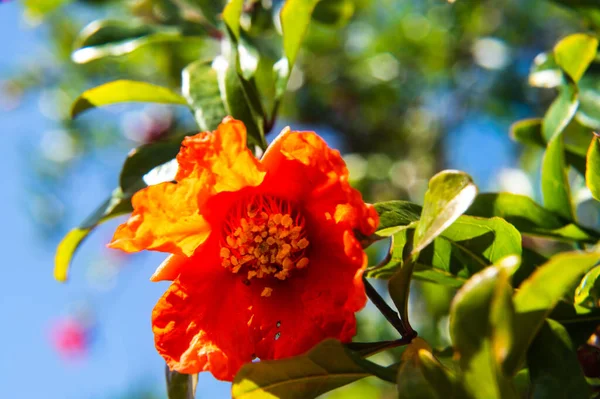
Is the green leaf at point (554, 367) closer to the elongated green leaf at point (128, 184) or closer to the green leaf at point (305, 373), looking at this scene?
the green leaf at point (305, 373)

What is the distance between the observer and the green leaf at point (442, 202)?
89 cm

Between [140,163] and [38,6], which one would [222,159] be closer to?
[140,163]

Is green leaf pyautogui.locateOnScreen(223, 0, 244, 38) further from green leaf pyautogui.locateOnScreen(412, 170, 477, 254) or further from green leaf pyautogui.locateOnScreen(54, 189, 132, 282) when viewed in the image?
green leaf pyautogui.locateOnScreen(412, 170, 477, 254)

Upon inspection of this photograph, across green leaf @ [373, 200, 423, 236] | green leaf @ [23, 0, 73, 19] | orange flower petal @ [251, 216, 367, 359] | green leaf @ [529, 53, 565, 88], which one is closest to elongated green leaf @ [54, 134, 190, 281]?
orange flower petal @ [251, 216, 367, 359]

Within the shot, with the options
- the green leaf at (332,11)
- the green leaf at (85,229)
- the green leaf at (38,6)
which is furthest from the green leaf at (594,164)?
the green leaf at (38,6)

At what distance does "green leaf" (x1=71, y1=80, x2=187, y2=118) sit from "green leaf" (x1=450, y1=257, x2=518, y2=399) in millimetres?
832

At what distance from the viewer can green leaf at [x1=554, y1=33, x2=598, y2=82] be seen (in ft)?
4.41

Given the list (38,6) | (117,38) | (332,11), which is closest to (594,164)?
(332,11)

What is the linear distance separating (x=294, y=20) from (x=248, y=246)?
1.54 ft

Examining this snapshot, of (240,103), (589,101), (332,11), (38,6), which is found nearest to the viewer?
(240,103)

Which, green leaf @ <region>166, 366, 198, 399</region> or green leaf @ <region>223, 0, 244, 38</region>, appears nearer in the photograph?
green leaf @ <region>166, 366, 198, 399</region>

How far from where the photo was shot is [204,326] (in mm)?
1089

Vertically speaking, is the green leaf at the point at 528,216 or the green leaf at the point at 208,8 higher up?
the green leaf at the point at 208,8

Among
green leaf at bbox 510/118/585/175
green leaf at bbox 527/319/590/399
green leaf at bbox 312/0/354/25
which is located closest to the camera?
green leaf at bbox 527/319/590/399
